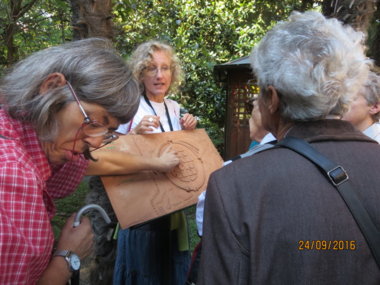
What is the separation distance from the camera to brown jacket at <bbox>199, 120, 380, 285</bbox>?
936mm

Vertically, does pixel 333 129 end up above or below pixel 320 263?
above

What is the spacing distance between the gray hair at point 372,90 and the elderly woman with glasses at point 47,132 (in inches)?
68.2

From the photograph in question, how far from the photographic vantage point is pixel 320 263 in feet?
3.08

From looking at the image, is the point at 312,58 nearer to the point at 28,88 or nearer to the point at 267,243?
the point at 267,243

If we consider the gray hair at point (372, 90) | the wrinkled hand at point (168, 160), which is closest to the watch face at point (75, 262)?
the wrinkled hand at point (168, 160)

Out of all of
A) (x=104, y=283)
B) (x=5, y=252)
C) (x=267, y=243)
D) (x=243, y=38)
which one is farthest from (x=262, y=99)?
(x=243, y=38)

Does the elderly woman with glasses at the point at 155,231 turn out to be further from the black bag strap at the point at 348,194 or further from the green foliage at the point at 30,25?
the green foliage at the point at 30,25

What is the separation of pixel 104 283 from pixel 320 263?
6.15 feet

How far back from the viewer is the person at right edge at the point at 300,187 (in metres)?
0.94

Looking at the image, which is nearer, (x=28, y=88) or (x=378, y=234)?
(x=378, y=234)

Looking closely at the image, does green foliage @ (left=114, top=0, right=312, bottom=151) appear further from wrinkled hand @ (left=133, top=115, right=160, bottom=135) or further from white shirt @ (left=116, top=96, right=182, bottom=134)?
wrinkled hand @ (left=133, top=115, right=160, bottom=135)

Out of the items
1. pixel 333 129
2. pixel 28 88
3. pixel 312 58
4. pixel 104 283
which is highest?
pixel 312 58

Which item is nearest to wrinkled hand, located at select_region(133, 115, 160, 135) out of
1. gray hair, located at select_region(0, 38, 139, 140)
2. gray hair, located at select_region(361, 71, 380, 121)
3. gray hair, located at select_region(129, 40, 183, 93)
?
gray hair, located at select_region(129, 40, 183, 93)

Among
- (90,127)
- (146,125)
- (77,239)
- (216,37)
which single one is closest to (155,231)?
(146,125)
